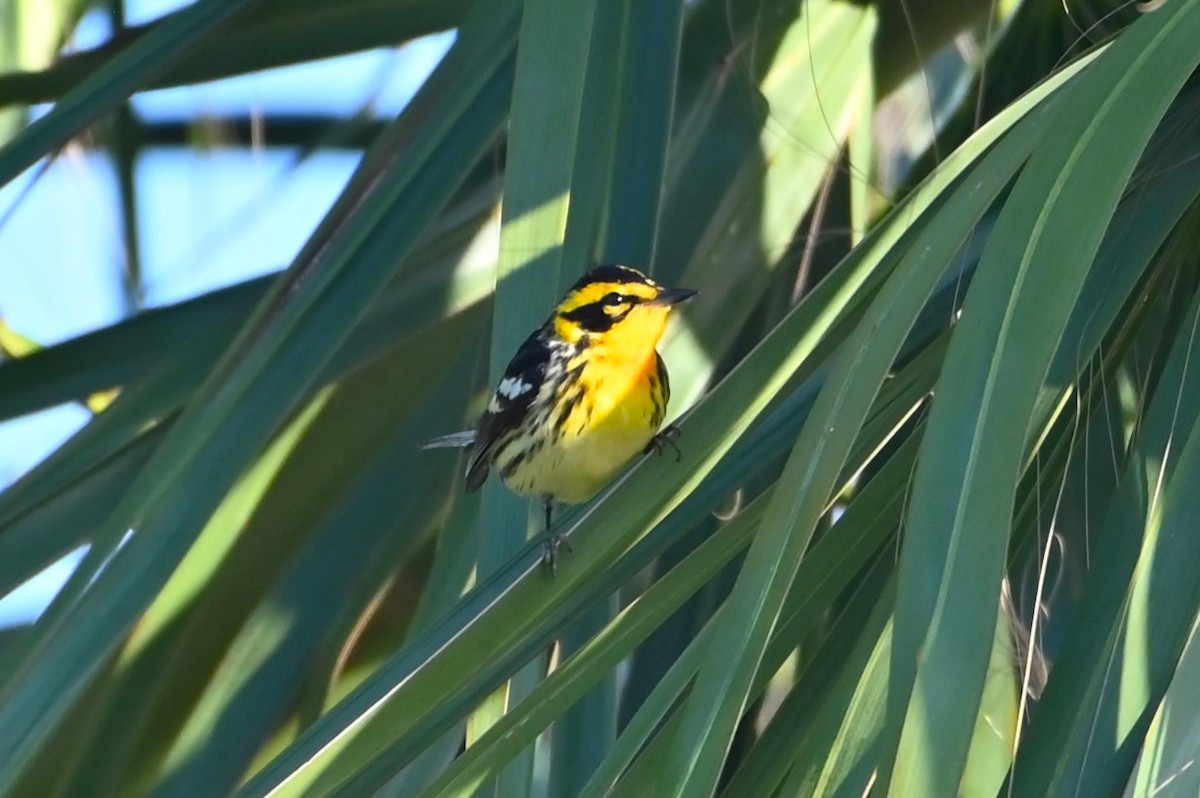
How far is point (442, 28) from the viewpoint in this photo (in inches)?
81.1

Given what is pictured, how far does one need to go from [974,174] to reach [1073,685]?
0.32 m

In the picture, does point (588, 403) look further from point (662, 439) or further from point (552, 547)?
point (552, 547)

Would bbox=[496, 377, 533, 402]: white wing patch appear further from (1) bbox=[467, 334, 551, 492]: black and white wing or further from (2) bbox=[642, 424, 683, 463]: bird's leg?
(2) bbox=[642, 424, 683, 463]: bird's leg

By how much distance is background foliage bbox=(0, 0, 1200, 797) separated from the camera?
833mm

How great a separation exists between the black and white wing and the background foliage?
0.04m

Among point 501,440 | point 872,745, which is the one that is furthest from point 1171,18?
point 501,440

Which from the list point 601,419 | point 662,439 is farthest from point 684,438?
point 601,419

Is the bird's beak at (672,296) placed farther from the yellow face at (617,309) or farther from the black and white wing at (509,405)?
the black and white wing at (509,405)

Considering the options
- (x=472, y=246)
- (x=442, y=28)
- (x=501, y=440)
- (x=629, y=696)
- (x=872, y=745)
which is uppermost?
(x=442, y=28)

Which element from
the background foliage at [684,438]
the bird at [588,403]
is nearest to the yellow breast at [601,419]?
the bird at [588,403]

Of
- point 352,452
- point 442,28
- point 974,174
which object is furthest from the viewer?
point 442,28

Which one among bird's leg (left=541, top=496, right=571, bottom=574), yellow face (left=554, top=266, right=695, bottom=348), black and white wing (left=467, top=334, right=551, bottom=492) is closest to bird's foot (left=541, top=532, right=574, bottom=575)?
bird's leg (left=541, top=496, right=571, bottom=574)

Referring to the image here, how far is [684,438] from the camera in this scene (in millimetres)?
1018

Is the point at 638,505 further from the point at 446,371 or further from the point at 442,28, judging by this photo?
the point at 442,28
